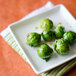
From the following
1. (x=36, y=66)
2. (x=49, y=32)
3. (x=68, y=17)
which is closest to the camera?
(x=36, y=66)

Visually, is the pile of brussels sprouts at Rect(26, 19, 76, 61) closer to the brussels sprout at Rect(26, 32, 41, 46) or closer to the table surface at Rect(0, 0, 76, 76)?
the brussels sprout at Rect(26, 32, 41, 46)

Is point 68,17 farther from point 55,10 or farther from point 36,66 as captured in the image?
point 36,66

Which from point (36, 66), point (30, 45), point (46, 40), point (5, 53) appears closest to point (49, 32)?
point (46, 40)

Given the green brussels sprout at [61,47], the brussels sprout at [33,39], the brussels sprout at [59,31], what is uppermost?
the brussels sprout at [33,39]

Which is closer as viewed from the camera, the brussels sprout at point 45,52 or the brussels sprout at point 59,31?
the brussels sprout at point 45,52

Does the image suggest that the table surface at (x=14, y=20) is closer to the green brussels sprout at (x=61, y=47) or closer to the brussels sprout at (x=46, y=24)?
the green brussels sprout at (x=61, y=47)

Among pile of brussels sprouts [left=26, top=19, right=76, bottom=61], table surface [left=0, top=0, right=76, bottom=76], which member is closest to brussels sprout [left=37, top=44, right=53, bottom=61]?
pile of brussels sprouts [left=26, top=19, right=76, bottom=61]

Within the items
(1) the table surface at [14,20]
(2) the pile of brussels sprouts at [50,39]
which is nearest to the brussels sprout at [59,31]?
(2) the pile of brussels sprouts at [50,39]
